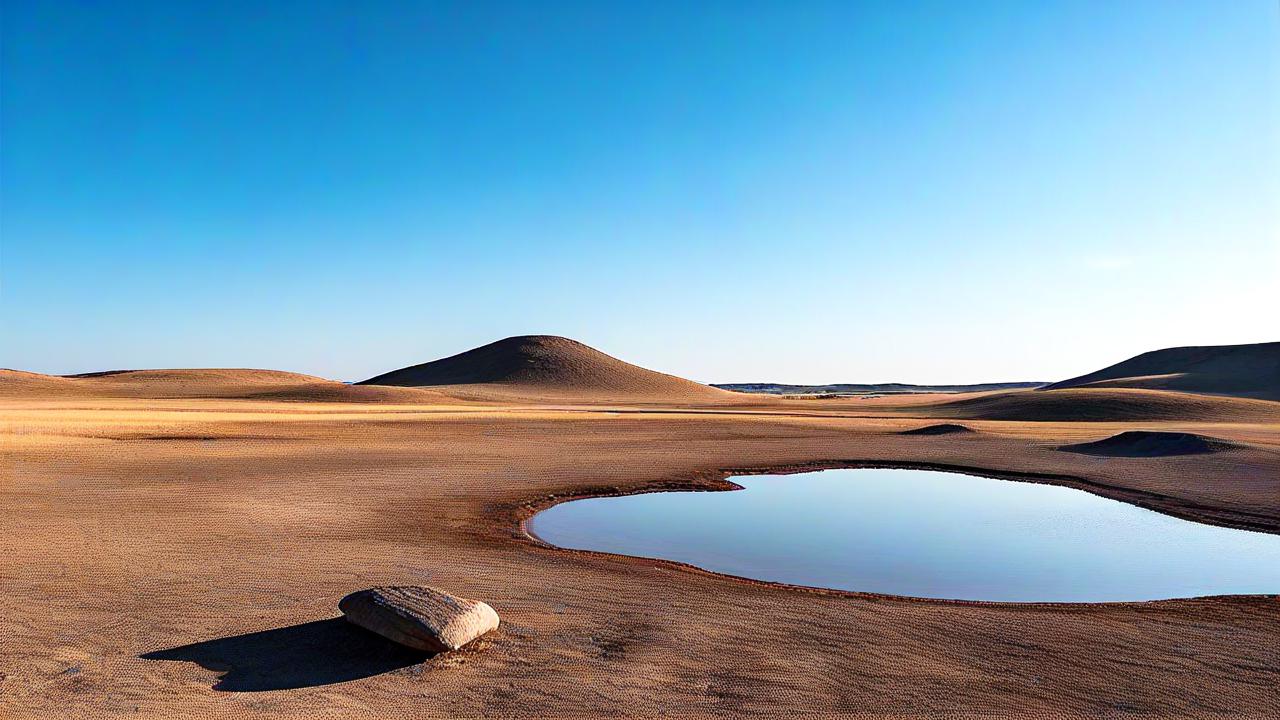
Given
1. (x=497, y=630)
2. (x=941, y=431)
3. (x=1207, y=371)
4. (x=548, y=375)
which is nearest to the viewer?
(x=497, y=630)

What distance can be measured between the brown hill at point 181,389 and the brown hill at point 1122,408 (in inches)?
2439

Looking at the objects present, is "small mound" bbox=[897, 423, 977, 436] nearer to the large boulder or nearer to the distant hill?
the large boulder

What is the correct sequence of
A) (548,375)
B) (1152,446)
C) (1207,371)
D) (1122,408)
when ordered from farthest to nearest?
(548,375) → (1207,371) → (1122,408) → (1152,446)

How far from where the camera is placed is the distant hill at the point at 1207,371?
108m

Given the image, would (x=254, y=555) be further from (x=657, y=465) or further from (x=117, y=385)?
(x=117, y=385)

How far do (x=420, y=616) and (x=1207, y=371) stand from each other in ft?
507

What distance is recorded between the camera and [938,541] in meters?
15.2

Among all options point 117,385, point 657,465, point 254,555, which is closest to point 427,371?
point 117,385

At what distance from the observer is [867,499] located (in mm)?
21000

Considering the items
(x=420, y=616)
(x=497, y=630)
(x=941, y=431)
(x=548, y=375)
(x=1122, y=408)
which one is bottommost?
(x=497, y=630)

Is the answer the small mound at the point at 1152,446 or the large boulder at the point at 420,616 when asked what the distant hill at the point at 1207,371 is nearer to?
the small mound at the point at 1152,446

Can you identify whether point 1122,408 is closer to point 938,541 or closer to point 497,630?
point 938,541

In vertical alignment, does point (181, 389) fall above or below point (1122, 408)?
above

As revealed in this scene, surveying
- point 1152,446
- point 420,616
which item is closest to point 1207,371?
point 1152,446
